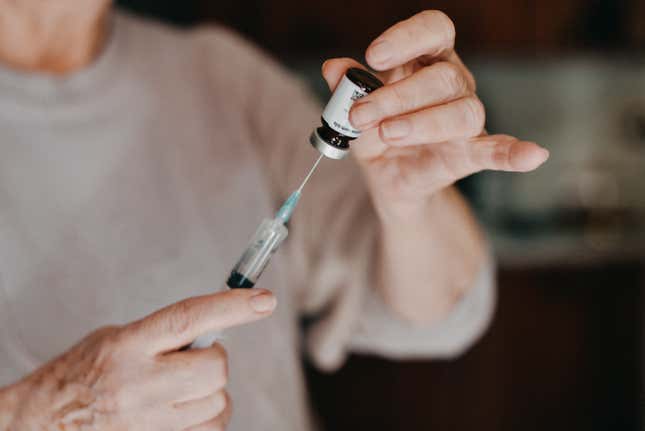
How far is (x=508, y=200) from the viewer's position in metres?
1.97

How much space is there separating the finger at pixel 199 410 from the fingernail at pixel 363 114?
286 mm

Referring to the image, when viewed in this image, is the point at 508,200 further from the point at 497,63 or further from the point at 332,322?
the point at 332,322

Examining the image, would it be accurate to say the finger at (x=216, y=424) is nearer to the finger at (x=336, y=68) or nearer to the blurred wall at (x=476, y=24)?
the finger at (x=336, y=68)

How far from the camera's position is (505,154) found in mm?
481

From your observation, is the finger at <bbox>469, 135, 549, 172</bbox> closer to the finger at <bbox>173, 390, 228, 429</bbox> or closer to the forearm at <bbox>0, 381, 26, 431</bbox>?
the finger at <bbox>173, 390, 228, 429</bbox>

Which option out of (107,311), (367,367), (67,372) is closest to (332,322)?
(107,311)

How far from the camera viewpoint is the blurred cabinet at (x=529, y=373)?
1814mm

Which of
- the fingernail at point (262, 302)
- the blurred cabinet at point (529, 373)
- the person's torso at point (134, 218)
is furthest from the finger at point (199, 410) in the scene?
the blurred cabinet at point (529, 373)

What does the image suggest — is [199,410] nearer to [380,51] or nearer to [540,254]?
[380,51]

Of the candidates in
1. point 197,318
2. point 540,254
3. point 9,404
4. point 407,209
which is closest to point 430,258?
point 407,209

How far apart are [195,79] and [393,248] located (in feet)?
1.38

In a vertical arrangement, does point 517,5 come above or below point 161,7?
above

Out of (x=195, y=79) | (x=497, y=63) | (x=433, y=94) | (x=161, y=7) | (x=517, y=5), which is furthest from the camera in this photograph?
(x=497, y=63)

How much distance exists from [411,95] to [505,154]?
0.31 feet
